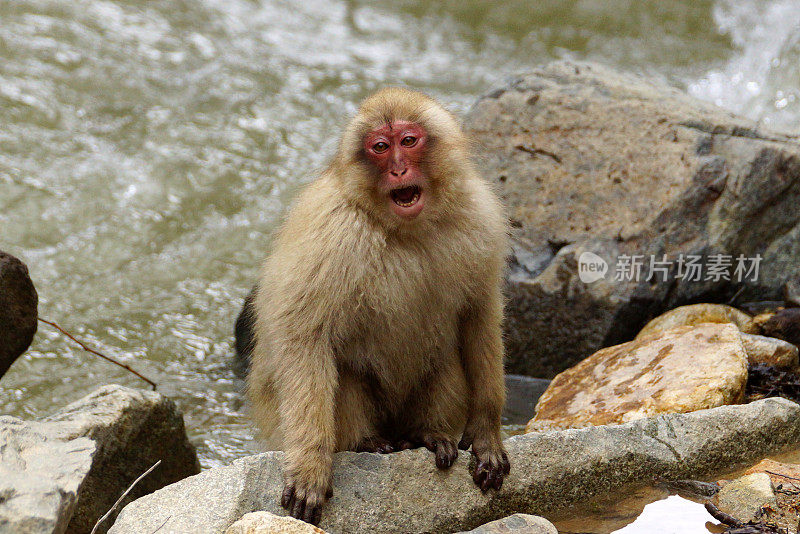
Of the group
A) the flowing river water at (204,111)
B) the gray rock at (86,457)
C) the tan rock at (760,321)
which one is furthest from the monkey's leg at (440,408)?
the tan rock at (760,321)

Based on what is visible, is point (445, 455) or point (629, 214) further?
point (629, 214)

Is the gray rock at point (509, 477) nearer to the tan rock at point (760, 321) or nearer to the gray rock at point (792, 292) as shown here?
the tan rock at point (760, 321)

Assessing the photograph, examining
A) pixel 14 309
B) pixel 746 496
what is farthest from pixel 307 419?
pixel 14 309

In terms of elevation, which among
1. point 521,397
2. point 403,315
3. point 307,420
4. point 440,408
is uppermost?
point 403,315

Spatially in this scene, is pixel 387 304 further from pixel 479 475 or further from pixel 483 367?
pixel 479 475

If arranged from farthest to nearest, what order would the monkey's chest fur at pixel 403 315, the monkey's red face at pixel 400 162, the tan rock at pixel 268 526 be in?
the monkey's chest fur at pixel 403 315
the monkey's red face at pixel 400 162
the tan rock at pixel 268 526

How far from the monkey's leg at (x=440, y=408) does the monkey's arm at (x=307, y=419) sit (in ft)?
1.58

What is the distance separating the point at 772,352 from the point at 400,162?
2.60 m

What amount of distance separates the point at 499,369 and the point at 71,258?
480cm

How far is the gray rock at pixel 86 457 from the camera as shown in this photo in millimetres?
2641

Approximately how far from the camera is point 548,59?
11.4 meters


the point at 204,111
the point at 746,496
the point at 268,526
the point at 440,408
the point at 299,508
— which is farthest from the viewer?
the point at 204,111

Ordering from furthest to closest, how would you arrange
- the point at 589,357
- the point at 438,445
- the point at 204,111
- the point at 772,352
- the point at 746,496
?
the point at 204,111, the point at 589,357, the point at 772,352, the point at 438,445, the point at 746,496

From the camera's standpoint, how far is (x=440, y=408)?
3.82 metres
